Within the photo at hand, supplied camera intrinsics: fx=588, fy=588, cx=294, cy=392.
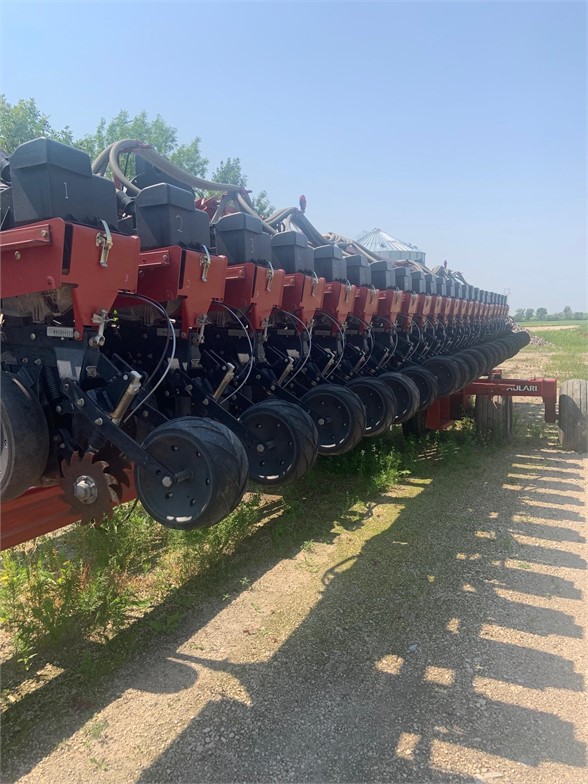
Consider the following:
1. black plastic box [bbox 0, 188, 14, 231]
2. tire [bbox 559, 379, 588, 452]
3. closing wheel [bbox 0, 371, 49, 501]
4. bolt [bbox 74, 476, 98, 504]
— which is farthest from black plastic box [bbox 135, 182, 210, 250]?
tire [bbox 559, 379, 588, 452]

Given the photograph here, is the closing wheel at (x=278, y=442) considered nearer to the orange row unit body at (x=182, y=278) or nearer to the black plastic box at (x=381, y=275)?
the orange row unit body at (x=182, y=278)

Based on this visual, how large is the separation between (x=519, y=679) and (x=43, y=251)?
9.38ft

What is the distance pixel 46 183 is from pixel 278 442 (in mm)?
1637

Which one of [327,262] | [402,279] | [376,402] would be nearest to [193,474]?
[376,402]

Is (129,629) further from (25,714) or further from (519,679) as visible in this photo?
(519,679)

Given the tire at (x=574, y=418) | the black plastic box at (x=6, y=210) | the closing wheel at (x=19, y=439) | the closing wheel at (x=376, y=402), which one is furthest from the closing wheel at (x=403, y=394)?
the tire at (x=574, y=418)

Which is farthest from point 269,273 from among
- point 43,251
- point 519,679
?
point 519,679

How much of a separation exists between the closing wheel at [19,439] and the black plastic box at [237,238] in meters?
1.48

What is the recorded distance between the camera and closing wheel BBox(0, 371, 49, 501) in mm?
2277

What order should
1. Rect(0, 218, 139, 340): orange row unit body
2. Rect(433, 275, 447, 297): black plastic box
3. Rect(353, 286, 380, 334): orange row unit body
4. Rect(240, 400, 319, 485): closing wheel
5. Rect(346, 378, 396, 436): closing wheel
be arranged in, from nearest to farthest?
Rect(0, 218, 139, 340): orange row unit body → Rect(240, 400, 319, 485): closing wheel → Rect(346, 378, 396, 436): closing wheel → Rect(353, 286, 380, 334): orange row unit body → Rect(433, 275, 447, 297): black plastic box

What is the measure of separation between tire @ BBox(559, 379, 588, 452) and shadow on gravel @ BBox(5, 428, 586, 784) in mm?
3322

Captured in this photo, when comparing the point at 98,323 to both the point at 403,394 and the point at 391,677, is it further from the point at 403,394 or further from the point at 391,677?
the point at 403,394

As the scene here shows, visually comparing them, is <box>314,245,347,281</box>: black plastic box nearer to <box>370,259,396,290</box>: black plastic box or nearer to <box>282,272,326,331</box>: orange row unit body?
<box>282,272,326,331</box>: orange row unit body

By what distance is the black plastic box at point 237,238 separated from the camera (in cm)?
340
